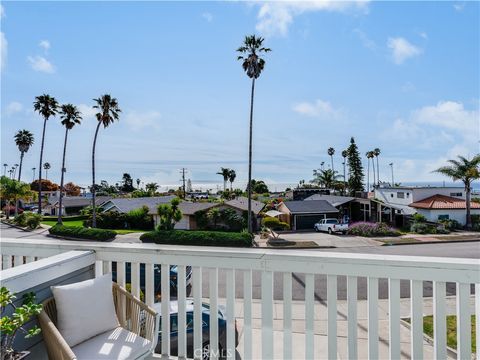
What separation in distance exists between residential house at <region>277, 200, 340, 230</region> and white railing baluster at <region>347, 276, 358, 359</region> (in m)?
23.1

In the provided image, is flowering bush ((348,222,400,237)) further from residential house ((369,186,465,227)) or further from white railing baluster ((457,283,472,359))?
white railing baluster ((457,283,472,359))

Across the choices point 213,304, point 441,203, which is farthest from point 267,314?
point 441,203

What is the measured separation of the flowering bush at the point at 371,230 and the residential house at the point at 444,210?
11.8 feet

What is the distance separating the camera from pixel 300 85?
9273 millimetres

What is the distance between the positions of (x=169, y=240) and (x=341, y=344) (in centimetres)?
1459

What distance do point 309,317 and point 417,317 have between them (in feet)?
1.76

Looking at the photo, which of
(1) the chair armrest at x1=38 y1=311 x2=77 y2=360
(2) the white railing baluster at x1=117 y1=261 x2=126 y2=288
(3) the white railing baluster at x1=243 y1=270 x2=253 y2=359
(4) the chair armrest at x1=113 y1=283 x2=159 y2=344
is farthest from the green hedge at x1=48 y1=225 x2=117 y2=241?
(3) the white railing baluster at x1=243 y1=270 x2=253 y2=359

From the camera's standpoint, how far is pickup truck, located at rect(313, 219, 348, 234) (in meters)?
21.9

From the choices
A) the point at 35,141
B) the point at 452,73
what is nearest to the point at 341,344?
the point at 452,73

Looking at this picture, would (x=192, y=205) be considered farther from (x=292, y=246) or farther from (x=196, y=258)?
(x=196, y=258)

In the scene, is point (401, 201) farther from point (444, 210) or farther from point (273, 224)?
point (273, 224)

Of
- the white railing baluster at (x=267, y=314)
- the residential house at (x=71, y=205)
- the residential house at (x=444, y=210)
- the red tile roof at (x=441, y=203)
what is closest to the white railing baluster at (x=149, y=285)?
the white railing baluster at (x=267, y=314)

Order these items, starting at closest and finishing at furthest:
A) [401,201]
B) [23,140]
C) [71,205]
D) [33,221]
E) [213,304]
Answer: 1. [213,304]
2. [33,221]
3. [401,201]
4. [23,140]
5. [71,205]

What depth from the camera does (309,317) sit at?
164 cm
